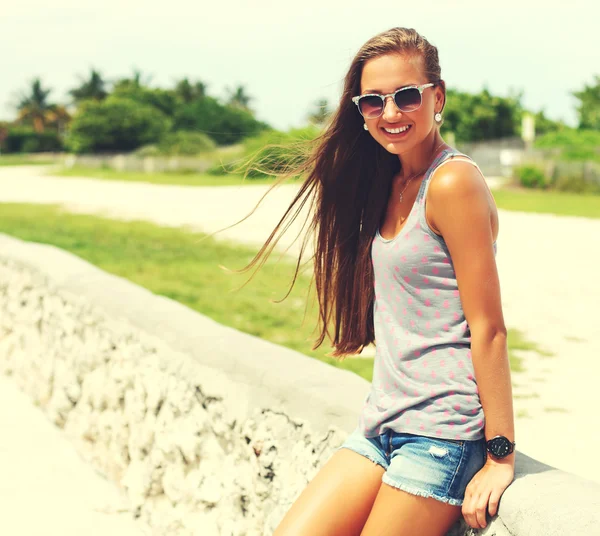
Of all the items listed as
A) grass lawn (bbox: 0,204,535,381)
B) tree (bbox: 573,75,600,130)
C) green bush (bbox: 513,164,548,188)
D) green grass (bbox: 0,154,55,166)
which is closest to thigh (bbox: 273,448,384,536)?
grass lawn (bbox: 0,204,535,381)

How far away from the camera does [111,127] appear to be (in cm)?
5819

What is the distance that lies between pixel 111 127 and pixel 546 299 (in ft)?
175

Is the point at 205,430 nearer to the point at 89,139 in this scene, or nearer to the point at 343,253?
the point at 343,253

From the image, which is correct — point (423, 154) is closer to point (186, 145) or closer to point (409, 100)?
point (409, 100)

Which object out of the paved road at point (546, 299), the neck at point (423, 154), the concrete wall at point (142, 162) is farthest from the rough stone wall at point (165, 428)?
the concrete wall at point (142, 162)

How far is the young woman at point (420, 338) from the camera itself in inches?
74.6

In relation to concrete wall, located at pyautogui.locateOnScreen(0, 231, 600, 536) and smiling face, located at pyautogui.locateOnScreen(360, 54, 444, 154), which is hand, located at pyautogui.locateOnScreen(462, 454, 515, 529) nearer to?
concrete wall, located at pyautogui.locateOnScreen(0, 231, 600, 536)

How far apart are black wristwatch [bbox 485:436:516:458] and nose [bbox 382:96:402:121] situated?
0.85 metres

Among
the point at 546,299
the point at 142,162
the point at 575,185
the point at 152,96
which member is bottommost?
the point at 575,185

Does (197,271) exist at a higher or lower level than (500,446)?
lower

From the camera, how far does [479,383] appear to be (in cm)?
190

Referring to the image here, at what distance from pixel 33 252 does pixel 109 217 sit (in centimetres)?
1118

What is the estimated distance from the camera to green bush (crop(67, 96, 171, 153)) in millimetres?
58188

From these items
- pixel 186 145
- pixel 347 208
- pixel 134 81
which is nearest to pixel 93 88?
pixel 134 81
